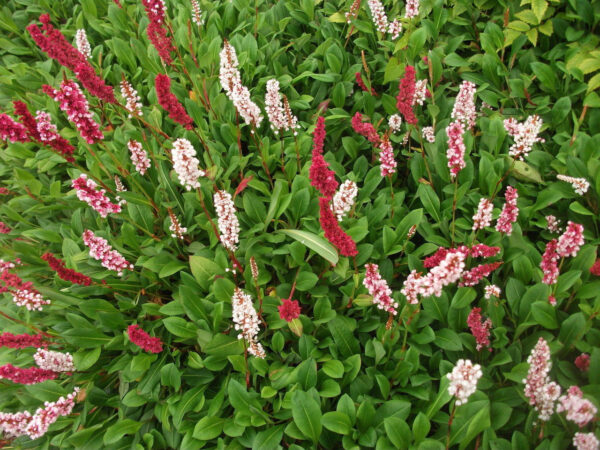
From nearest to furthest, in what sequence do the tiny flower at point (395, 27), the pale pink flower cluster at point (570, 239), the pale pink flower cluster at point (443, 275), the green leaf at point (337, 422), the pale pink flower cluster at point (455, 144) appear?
the pale pink flower cluster at point (443, 275) < the pale pink flower cluster at point (570, 239) < the green leaf at point (337, 422) < the pale pink flower cluster at point (455, 144) < the tiny flower at point (395, 27)

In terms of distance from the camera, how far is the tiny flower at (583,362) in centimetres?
259

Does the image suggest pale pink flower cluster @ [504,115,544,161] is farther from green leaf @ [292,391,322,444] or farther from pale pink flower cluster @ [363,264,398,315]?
green leaf @ [292,391,322,444]

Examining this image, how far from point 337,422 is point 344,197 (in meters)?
1.41

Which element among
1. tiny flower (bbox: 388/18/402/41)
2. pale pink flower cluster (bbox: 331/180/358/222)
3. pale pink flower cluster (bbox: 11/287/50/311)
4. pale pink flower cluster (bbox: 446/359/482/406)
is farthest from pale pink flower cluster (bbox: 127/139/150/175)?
pale pink flower cluster (bbox: 446/359/482/406)

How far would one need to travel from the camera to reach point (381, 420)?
2.70 m

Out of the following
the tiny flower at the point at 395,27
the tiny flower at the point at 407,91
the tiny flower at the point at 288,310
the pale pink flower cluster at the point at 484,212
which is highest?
the tiny flower at the point at 395,27

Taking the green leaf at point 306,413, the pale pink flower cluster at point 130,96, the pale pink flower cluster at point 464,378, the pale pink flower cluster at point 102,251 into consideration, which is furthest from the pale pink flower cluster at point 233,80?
the pale pink flower cluster at point 464,378

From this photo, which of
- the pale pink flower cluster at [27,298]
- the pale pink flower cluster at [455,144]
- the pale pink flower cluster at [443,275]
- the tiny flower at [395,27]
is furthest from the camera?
the tiny flower at [395,27]

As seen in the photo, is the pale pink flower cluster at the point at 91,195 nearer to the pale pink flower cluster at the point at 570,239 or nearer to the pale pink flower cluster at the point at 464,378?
the pale pink flower cluster at the point at 464,378

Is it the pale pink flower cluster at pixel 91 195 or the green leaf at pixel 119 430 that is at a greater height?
the pale pink flower cluster at pixel 91 195

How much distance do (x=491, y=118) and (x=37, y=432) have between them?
14.0 feet

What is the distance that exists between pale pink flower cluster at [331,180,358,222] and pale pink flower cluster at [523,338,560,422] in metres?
1.32

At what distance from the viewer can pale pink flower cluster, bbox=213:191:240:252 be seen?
2693 mm

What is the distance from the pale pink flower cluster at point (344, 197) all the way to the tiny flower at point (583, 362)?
171 centimetres
